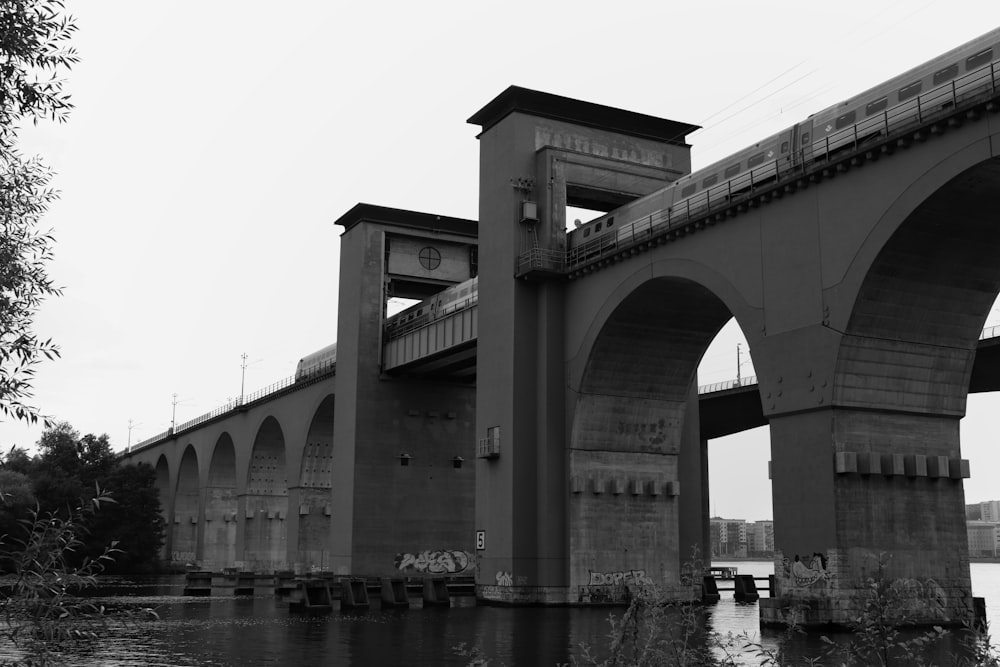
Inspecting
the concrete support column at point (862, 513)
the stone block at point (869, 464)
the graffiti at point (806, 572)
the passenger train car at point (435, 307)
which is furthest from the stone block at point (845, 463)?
the passenger train car at point (435, 307)

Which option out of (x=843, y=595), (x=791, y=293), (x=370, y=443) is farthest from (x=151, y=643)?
(x=370, y=443)

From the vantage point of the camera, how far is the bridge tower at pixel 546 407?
1695 inches

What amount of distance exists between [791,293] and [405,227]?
115 ft

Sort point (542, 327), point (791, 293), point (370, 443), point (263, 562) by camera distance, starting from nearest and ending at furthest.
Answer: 1. point (791, 293)
2. point (542, 327)
3. point (370, 443)
4. point (263, 562)

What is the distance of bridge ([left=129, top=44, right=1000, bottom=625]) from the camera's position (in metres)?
29.4

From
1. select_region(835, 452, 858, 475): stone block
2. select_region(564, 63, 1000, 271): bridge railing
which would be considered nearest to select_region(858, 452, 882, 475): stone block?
select_region(835, 452, 858, 475): stone block

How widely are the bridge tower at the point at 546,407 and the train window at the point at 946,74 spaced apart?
1876cm

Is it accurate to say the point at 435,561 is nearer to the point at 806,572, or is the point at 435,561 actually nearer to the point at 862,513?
the point at 806,572

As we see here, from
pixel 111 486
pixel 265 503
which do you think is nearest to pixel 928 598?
pixel 265 503

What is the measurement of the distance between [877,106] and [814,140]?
2544 mm

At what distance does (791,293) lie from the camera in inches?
1254

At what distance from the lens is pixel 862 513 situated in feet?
97.1

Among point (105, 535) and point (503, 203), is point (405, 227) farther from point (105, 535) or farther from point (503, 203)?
point (105, 535)

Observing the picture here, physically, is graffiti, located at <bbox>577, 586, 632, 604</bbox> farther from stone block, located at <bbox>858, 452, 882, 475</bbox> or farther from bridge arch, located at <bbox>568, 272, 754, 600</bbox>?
stone block, located at <bbox>858, 452, 882, 475</bbox>
